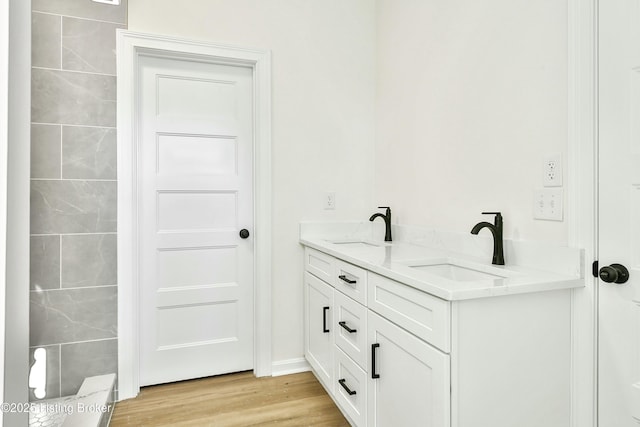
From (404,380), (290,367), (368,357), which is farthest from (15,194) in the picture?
(290,367)

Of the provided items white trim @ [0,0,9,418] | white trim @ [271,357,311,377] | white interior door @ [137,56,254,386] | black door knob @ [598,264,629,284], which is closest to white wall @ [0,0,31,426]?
white trim @ [0,0,9,418]

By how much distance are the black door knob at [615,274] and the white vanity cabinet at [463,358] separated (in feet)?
0.41

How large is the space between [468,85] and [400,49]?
71 centimetres

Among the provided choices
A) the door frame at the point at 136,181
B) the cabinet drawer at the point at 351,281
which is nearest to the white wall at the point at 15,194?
the cabinet drawer at the point at 351,281

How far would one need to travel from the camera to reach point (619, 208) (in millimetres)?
1158

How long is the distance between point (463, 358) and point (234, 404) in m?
1.45

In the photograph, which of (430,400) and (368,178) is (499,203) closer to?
(430,400)

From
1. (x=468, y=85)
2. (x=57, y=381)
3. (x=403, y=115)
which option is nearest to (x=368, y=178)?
(x=403, y=115)

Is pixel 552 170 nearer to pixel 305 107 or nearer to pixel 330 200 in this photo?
pixel 330 200

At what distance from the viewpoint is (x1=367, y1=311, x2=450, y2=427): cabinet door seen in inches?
43.2

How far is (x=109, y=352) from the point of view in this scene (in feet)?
6.82

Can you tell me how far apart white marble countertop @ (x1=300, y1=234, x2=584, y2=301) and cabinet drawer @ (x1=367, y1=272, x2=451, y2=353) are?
3 cm

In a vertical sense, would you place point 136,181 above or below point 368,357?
above

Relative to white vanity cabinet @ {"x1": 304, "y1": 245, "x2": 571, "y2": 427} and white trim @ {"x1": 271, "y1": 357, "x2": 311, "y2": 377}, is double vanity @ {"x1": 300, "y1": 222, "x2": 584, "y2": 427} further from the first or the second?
white trim @ {"x1": 271, "y1": 357, "x2": 311, "y2": 377}
